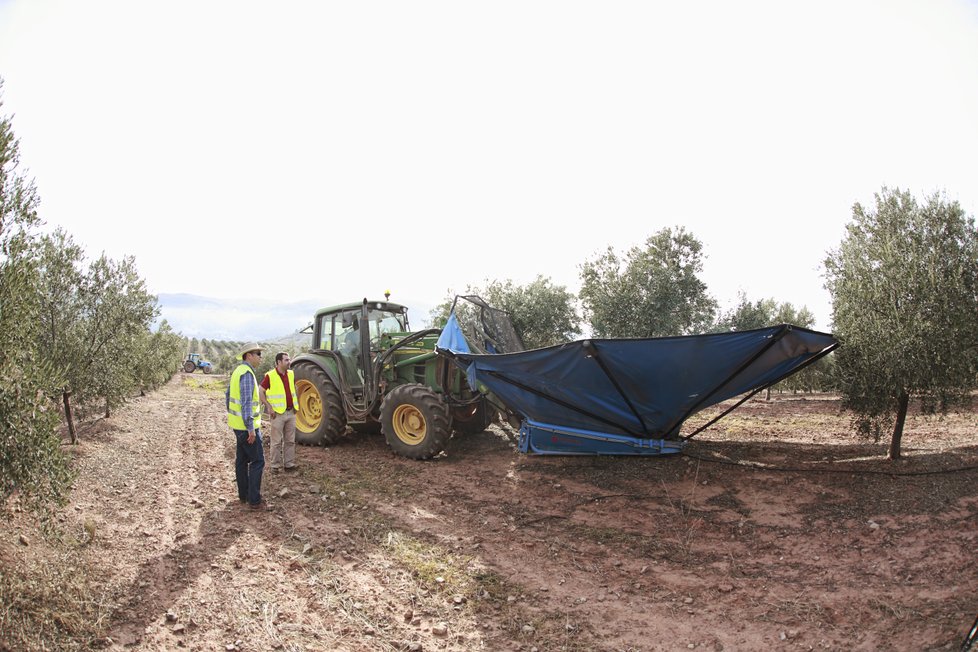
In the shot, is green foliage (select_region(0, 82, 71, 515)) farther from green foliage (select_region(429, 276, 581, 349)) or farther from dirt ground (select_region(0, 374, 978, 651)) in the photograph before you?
green foliage (select_region(429, 276, 581, 349))

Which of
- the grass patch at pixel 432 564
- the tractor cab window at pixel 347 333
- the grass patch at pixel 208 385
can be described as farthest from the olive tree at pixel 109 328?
the grass patch at pixel 208 385

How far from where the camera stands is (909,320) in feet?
23.3

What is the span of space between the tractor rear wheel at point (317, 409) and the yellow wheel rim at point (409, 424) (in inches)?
52.2

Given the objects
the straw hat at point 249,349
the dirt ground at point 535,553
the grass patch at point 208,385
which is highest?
the straw hat at point 249,349

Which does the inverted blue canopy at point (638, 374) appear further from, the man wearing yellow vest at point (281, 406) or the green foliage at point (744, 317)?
the green foliage at point (744, 317)

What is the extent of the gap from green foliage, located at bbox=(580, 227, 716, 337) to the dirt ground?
31.6 ft

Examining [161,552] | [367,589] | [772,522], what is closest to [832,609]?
[772,522]

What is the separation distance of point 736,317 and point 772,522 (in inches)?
597

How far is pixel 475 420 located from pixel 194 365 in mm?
45523

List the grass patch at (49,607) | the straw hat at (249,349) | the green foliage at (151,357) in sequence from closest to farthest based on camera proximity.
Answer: the grass patch at (49,607)
the straw hat at (249,349)
the green foliage at (151,357)

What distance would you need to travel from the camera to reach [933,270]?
7.18 metres

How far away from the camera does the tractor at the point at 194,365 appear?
4680 centimetres

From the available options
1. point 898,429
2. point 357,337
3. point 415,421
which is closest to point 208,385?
point 357,337

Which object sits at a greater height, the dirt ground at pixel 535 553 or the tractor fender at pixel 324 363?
the tractor fender at pixel 324 363
